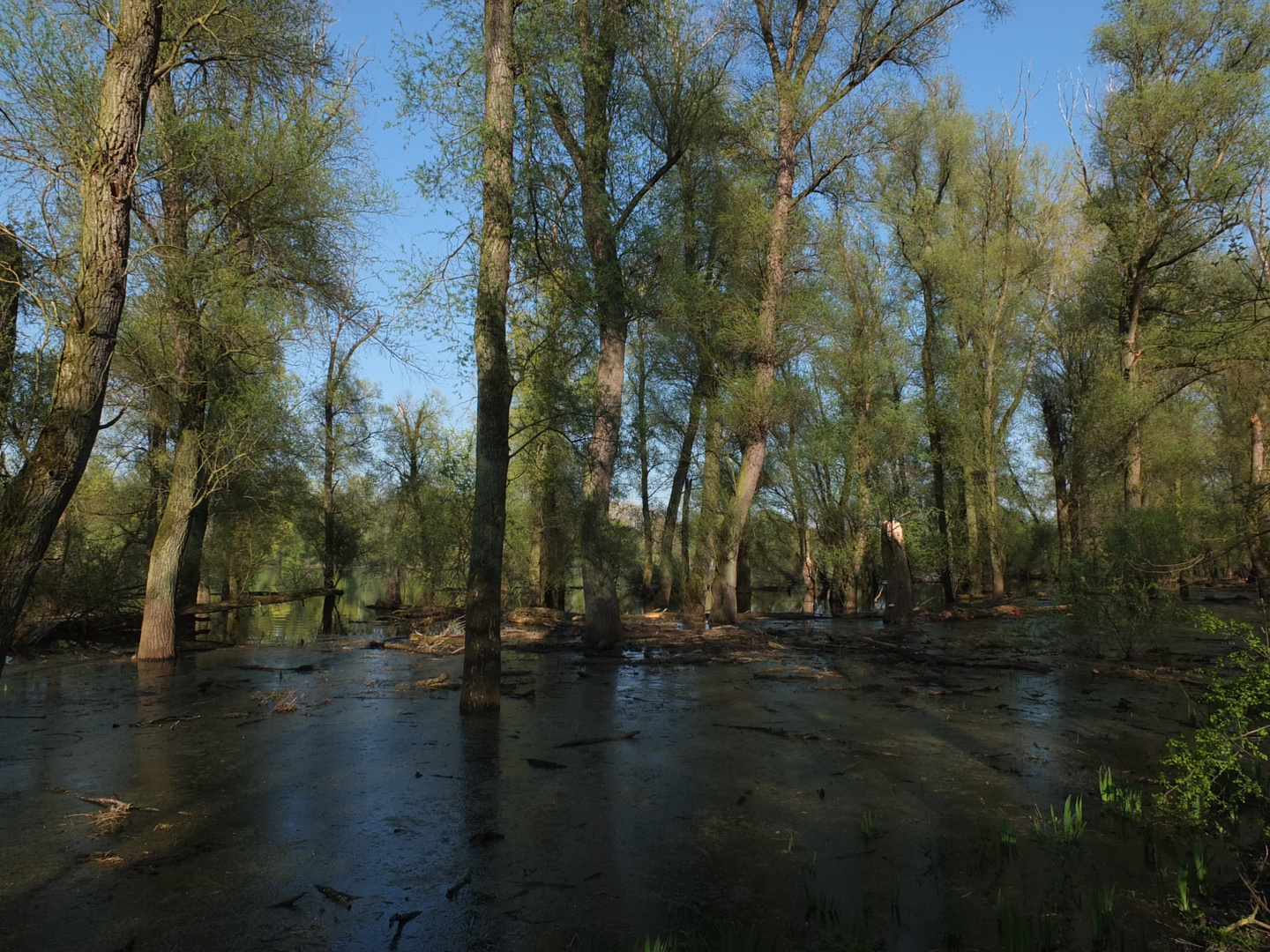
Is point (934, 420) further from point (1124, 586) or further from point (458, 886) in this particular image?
point (458, 886)

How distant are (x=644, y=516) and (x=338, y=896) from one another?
22.6m

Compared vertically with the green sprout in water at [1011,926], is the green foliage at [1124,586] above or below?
above

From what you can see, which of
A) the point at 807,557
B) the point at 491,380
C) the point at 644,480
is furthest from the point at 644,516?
the point at 491,380

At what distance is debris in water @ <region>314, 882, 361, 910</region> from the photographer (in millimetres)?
3674

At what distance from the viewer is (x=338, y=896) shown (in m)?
3.72

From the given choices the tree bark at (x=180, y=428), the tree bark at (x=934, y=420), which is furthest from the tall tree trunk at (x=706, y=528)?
the tree bark at (x=180, y=428)

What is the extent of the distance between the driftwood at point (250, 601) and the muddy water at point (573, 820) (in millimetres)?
7913

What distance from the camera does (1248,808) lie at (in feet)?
16.7

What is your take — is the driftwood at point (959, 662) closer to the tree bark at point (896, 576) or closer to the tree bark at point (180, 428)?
the tree bark at point (896, 576)

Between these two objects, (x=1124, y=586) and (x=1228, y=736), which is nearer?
(x=1228, y=736)

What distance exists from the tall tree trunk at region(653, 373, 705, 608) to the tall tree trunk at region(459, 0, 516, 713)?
1177 centimetres

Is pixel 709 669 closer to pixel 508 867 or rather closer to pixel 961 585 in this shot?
pixel 508 867

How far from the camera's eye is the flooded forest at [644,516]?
13.3 ft

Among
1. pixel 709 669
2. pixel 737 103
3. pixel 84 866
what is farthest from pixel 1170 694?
pixel 737 103
